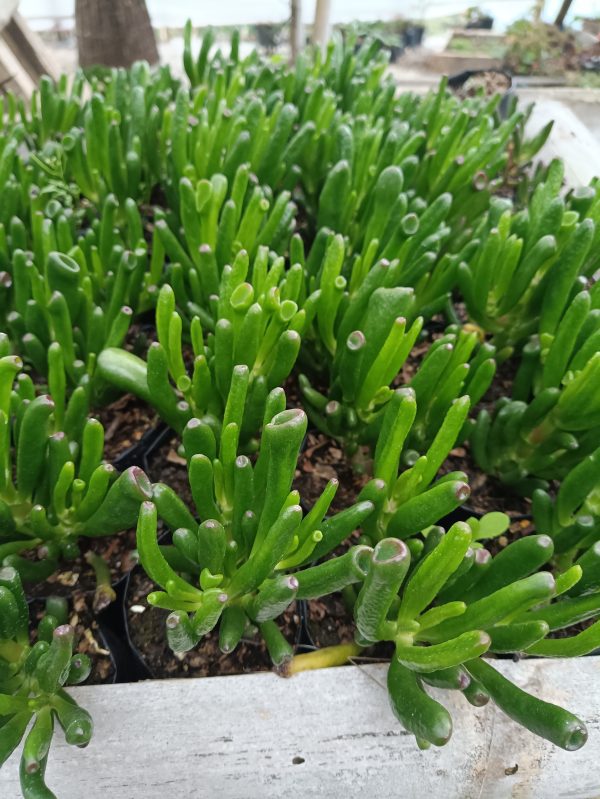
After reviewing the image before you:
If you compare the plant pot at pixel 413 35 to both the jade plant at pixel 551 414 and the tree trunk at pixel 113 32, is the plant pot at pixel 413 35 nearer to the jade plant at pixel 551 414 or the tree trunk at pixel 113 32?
the tree trunk at pixel 113 32

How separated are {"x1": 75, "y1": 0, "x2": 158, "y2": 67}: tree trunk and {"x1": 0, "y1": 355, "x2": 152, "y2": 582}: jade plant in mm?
3170

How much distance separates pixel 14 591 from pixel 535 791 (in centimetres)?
72

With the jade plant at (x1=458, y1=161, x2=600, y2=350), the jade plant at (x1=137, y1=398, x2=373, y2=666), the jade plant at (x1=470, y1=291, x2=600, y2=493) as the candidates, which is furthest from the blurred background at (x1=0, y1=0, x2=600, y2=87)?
the jade plant at (x1=137, y1=398, x2=373, y2=666)

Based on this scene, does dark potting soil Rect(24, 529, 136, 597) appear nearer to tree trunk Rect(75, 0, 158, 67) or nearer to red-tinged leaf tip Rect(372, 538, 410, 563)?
red-tinged leaf tip Rect(372, 538, 410, 563)

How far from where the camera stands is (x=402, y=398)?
Result: 72cm

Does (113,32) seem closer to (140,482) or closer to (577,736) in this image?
(140,482)

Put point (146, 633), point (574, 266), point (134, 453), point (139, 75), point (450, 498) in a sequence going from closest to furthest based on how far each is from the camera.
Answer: point (450, 498)
point (146, 633)
point (574, 266)
point (134, 453)
point (139, 75)

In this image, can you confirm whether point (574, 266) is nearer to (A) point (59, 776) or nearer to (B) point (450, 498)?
(B) point (450, 498)

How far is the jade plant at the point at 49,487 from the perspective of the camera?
730 mm

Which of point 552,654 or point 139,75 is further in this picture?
point 139,75

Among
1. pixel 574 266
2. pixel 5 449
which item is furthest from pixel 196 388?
pixel 574 266

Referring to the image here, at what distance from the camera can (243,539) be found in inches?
29.2

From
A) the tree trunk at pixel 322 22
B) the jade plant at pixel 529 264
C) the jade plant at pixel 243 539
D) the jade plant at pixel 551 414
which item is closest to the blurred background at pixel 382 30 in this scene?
the tree trunk at pixel 322 22

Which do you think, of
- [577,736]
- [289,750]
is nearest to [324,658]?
[289,750]
